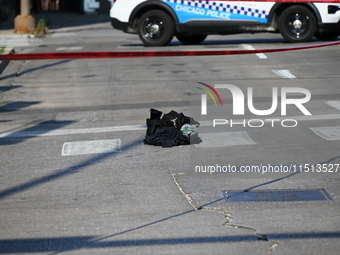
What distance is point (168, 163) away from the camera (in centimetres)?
851

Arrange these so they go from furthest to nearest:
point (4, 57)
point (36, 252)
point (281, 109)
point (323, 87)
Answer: point (323, 87) < point (281, 109) < point (4, 57) < point (36, 252)

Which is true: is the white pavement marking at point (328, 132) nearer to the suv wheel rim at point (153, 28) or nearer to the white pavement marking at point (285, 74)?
the white pavement marking at point (285, 74)

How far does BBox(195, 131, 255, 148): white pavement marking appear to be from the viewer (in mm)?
9500

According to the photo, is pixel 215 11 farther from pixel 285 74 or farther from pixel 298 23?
pixel 285 74

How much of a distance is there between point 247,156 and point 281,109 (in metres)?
3.16

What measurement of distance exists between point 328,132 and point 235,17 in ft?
Answer: 29.9

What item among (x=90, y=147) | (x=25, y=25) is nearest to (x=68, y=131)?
(x=90, y=147)

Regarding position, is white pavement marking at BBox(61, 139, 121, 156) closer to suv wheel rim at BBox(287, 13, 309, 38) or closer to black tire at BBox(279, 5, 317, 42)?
black tire at BBox(279, 5, 317, 42)

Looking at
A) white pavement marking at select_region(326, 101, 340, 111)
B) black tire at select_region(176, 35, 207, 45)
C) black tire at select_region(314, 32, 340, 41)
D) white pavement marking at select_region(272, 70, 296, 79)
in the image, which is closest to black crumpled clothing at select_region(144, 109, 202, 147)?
white pavement marking at select_region(326, 101, 340, 111)

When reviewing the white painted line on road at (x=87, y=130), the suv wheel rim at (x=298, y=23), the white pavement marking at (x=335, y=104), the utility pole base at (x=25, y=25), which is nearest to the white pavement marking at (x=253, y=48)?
the suv wheel rim at (x=298, y=23)

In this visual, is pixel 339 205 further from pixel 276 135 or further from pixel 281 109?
pixel 281 109

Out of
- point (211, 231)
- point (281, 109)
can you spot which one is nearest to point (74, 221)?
point (211, 231)

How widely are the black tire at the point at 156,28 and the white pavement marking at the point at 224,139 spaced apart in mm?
9118

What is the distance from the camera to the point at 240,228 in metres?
5.98
